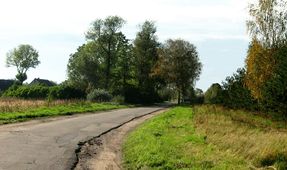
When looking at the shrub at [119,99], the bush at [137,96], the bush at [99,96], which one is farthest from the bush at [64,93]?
the bush at [137,96]

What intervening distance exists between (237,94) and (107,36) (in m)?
42.9

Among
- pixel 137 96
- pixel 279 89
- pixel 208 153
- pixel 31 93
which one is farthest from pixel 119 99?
pixel 208 153

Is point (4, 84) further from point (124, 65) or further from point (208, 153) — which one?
point (208, 153)

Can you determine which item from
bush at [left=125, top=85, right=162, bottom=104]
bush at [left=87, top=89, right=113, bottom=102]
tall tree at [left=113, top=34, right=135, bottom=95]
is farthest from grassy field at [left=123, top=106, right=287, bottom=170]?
tall tree at [left=113, top=34, right=135, bottom=95]

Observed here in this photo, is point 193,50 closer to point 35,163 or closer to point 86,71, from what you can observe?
point 86,71

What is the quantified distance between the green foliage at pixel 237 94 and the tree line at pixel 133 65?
62.5 feet

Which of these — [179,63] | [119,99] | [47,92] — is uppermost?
Answer: [179,63]

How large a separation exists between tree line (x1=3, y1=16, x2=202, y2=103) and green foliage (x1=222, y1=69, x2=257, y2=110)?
750 inches

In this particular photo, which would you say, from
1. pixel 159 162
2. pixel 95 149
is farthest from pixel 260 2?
pixel 159 162

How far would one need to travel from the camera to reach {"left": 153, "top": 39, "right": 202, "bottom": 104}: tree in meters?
→ 79.6

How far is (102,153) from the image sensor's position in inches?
672

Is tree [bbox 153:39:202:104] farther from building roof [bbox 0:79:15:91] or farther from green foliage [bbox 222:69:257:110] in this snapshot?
building roof [bbox 0:79:15:91]

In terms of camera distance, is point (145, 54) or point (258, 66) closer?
point (258, 66)

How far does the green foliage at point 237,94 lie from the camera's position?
50438 mm
